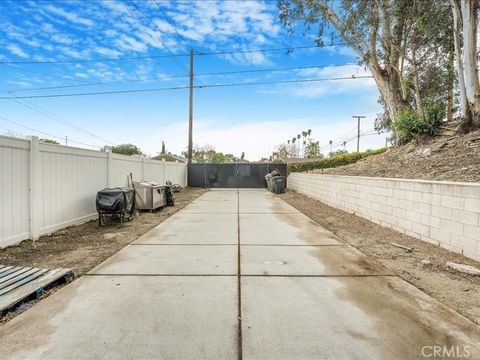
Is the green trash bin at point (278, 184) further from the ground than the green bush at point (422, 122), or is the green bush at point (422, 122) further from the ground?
the green bush at point (422, 122)

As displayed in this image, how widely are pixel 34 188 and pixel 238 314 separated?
179 inches

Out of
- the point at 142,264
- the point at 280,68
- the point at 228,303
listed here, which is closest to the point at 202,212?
the point at 142,264

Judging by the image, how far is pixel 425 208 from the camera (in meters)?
5.18

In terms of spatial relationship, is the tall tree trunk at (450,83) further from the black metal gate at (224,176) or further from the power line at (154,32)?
the power line at (154,32)

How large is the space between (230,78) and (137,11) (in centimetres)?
882

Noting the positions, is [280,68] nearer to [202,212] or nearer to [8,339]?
[202,212]

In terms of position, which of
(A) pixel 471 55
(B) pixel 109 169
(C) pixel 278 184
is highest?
(A) pixel 471 55

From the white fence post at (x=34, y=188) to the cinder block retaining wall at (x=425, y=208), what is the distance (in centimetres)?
703

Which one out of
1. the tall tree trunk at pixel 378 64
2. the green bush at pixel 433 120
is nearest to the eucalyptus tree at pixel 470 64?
the green bush at pixel 433 120

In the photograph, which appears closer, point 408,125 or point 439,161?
point 439,161

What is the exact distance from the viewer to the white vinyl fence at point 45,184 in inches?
178

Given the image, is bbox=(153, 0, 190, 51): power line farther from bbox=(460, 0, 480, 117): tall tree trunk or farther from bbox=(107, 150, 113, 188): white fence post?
bbox=(460, 0, 480, 117): tall tree trunk

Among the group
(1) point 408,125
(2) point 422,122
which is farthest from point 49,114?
(2) point 422,122

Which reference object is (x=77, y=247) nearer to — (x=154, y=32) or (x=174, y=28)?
(x=154, y=32)
